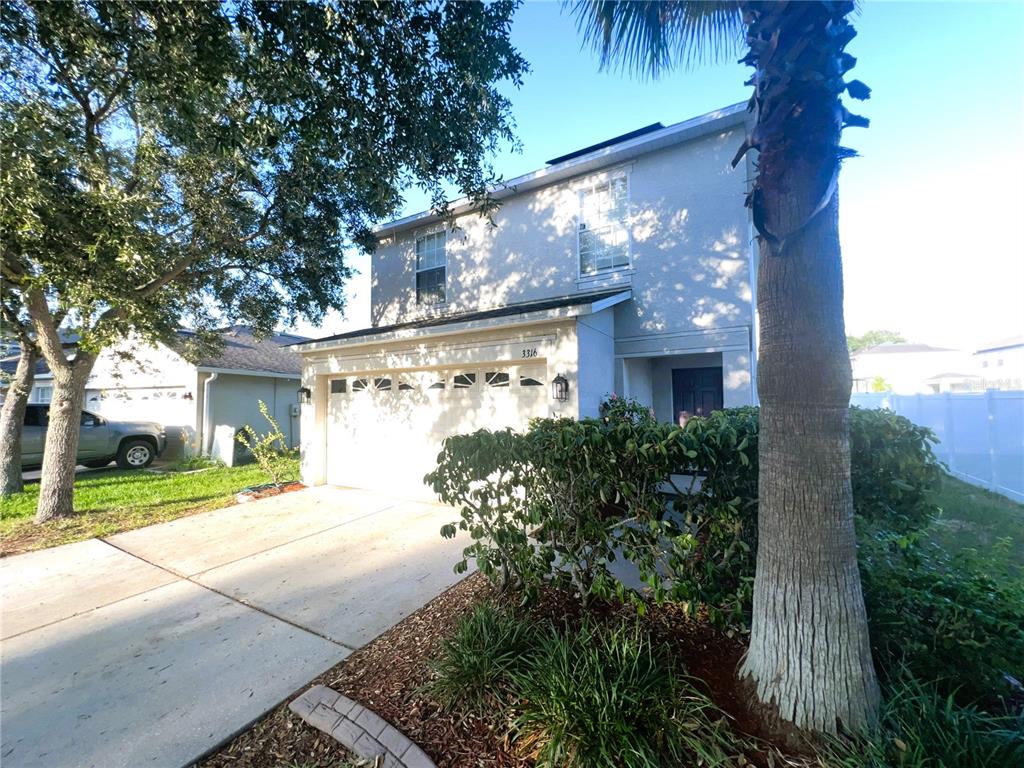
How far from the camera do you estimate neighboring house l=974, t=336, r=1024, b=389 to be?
2462 centimetres

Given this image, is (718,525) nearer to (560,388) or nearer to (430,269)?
(560,388)

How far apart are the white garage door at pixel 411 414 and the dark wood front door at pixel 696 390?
3310 millimetres

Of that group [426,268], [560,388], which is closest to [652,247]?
[560,388]

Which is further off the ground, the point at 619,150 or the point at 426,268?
the point at 619,150

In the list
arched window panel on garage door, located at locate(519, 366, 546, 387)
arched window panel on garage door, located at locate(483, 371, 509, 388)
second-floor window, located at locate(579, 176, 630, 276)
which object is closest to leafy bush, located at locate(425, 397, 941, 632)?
arched window panel on garage door, located at locate(519, 366, 546, 387)

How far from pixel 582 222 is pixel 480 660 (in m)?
7.69

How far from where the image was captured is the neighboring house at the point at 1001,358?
2462cm

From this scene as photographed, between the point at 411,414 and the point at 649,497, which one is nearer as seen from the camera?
the point at 649,497

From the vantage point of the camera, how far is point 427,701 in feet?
7.68

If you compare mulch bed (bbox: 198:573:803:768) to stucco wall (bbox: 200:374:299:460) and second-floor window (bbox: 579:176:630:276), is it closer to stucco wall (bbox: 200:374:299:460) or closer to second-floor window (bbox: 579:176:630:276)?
second-floor window (bbox: 579:176:630:276)

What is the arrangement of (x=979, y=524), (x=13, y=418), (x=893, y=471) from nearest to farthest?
1. (x=893, y=471)
2. (x=979, y=524)
3. (x=13, y=418)

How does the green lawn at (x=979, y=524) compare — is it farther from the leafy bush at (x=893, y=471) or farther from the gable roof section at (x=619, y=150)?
the gable roof section at (x=619, y=150)

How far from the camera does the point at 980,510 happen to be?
225 inches

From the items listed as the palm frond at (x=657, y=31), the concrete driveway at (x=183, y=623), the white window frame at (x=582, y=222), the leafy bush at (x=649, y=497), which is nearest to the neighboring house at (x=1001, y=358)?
the white window frame at (x=582, y=222)
